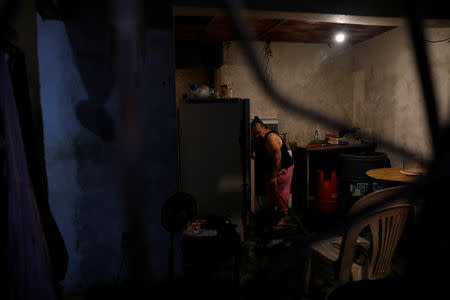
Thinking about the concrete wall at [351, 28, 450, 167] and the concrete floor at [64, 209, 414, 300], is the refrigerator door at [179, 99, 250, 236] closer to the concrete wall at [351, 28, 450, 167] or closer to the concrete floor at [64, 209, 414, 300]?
the concrete floor at [64, 209, 414, 300]

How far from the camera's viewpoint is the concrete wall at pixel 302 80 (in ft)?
17.3

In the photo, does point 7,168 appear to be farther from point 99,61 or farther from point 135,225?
point 99,61

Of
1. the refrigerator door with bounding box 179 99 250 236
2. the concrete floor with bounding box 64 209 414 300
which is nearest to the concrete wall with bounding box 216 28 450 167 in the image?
the refrigerator door with bounding box 179 99 250 236

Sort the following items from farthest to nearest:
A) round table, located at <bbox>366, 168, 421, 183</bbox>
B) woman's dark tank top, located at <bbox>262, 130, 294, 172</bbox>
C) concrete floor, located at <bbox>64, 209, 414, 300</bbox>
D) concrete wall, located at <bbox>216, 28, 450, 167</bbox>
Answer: concrete wall, located at <bbox>216, 28, 450, 167</bbox>, woman's dark tank top, located at <bbox>262, 130, 294, 172</bbox>, round table, located at <bbox>366, 168, 421, 183</bbox>, concrete floor, located at <bbox>64, 209, 414, 300</bbox>

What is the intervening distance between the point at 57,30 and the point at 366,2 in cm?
281

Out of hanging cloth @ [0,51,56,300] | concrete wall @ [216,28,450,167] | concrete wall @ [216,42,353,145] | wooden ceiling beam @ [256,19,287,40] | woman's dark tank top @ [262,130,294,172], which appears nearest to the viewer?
hanging cloth @ [0,51,56,300]

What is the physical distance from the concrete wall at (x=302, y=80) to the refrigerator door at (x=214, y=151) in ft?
6.85

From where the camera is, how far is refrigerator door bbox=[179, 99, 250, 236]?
3270mm

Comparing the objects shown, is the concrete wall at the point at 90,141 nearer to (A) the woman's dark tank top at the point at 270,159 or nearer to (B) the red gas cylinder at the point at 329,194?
(A) the woman's dark tank top at the point at 270,159

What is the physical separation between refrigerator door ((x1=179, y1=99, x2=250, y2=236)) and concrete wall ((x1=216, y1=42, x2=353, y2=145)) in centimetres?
209

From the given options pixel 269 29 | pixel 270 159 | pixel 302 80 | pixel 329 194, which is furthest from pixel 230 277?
pixel 302 80

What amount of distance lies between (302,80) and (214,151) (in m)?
3.09

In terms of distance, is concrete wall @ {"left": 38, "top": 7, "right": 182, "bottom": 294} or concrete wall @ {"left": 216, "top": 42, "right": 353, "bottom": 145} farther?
concrete wall @ {"left": 216, "top": 42, "right": 353, "bottom": 145}

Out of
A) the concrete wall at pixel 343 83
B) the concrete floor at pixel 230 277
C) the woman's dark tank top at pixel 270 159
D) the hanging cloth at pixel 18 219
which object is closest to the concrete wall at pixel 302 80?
the concrete wall at pixel 343 83
